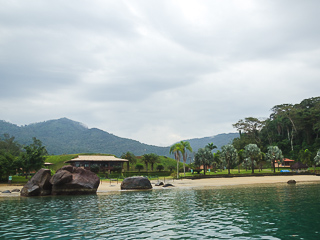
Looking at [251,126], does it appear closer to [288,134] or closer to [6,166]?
[288,134]

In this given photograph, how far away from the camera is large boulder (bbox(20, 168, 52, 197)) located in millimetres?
39750

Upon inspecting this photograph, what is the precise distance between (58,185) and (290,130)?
13215cm

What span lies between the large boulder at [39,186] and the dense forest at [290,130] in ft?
337

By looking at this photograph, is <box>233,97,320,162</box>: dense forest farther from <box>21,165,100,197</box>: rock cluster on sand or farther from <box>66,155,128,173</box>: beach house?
<box>21,165,100,197</box>: rock cluster on sand

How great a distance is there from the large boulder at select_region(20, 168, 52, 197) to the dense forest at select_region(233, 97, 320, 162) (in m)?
103

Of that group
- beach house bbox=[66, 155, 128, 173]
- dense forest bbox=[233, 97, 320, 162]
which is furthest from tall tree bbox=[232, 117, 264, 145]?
beach house bbox=[66, 155, 128, 173]

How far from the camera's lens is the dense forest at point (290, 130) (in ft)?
404

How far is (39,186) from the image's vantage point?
40.5m

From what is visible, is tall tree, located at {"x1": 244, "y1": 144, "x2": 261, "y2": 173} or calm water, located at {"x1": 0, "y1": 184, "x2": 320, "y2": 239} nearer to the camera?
calm water, located at {"x1": 0, "y1": 184, "x2": 320, "y2": 239}

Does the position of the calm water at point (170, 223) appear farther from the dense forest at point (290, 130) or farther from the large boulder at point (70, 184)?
the dense forest at point (290, 130)

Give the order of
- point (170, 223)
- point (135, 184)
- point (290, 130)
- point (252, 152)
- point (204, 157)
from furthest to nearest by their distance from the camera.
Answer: point (290, 130)
point (252, 152)
point (204, 157)
point (135, 184)
point (170, 223)

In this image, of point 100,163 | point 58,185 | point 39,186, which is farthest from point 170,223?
point 100,163

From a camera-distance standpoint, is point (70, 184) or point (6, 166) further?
point (6, 166)

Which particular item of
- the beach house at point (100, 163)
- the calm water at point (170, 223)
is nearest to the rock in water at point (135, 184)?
the calm water at point (170, 223)
